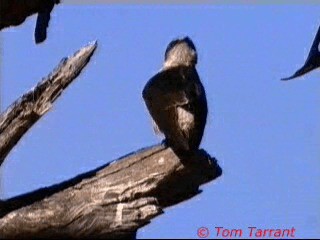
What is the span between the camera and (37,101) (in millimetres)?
3021

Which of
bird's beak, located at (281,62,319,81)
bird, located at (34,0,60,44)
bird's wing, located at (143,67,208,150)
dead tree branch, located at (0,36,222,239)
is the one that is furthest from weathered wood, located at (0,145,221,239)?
bird, located at (34,0,60,44)

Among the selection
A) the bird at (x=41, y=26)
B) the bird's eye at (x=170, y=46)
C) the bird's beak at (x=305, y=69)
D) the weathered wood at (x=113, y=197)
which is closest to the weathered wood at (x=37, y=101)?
the weathered wood at (x=113, y=197)

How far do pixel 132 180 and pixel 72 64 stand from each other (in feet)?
1.60

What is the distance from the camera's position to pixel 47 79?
3.01 m

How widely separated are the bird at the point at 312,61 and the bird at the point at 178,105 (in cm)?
40

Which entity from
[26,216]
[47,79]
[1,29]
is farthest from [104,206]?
[1,29]

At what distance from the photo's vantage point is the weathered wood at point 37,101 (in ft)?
9.85

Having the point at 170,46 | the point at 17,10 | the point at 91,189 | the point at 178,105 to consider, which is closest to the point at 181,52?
the point at 170,46

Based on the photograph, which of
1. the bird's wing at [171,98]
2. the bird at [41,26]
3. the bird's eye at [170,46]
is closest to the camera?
the bird's wing at [171,98]

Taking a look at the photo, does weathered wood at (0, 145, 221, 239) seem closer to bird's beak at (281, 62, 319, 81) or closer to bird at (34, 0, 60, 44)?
bird's beak at (281, 62, 319, 81)

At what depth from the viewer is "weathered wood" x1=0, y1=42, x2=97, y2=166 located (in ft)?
9.85

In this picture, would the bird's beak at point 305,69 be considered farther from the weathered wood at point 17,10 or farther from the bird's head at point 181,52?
the weathered wood at point 17,10

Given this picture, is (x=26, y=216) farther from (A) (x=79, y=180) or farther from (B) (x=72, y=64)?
(B) (x=72, y=64)

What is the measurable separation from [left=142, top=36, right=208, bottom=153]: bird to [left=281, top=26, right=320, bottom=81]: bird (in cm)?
40
